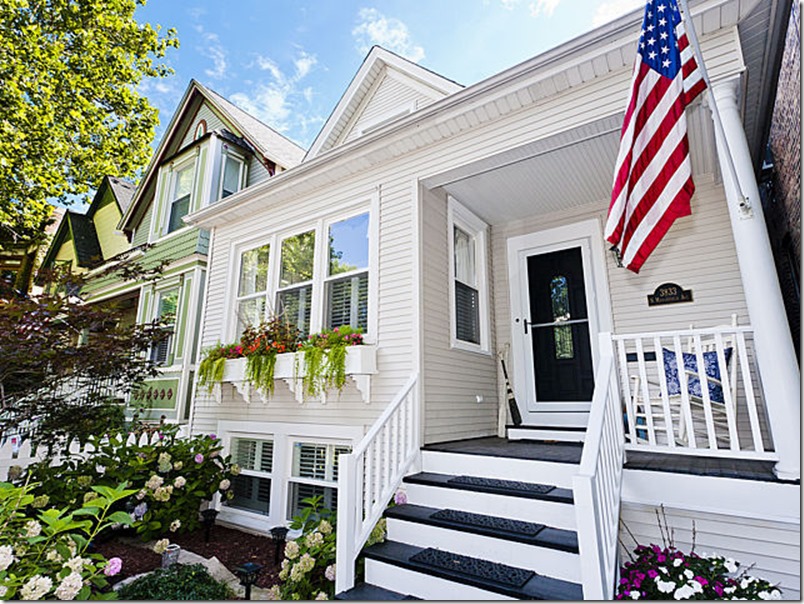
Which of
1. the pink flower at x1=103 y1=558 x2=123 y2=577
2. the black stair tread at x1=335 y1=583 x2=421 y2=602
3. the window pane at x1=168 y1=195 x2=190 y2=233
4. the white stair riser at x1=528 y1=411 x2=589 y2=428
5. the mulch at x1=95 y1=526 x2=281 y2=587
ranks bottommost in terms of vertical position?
the mulch at x1=95 y1=526 x2=281 y2=587

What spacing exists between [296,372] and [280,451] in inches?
47.0

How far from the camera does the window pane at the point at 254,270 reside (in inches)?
236

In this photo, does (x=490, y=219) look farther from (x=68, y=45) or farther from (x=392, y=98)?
(x=68, y=45)

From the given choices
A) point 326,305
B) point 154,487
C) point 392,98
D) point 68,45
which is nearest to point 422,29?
point 392,98

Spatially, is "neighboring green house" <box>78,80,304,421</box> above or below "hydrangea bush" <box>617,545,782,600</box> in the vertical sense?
above

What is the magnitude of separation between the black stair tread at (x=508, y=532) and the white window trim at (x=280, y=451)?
1.41 m

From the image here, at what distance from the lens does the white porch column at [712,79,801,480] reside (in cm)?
240

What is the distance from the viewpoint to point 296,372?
4.52 metres

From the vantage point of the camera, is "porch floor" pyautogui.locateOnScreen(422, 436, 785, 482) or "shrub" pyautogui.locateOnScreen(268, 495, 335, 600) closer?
"porch floor" pyautogui.locateOnScreen(422, 436, 785, 482)

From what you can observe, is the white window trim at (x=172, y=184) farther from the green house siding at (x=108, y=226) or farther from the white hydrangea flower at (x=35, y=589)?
the white hydrangea flower at (x=35, y=589)

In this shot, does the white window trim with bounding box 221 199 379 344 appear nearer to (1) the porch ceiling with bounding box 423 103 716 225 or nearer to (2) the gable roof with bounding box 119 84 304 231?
(1) the porch ceiling with bounding box 423 103 716 225

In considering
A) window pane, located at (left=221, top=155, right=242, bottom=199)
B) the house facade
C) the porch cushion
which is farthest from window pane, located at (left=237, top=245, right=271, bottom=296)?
the porch cushion

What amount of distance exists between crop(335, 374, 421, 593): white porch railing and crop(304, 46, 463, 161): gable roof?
15.1 ft

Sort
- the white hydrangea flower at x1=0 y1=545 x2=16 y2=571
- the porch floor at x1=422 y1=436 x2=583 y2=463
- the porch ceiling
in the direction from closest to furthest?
the white hydrangea flower at x1=0 y1=545 x2=16 y2=571 → the porch floor at x1=422 y1=436 x2=583 y2=463 → the porch ceiling
